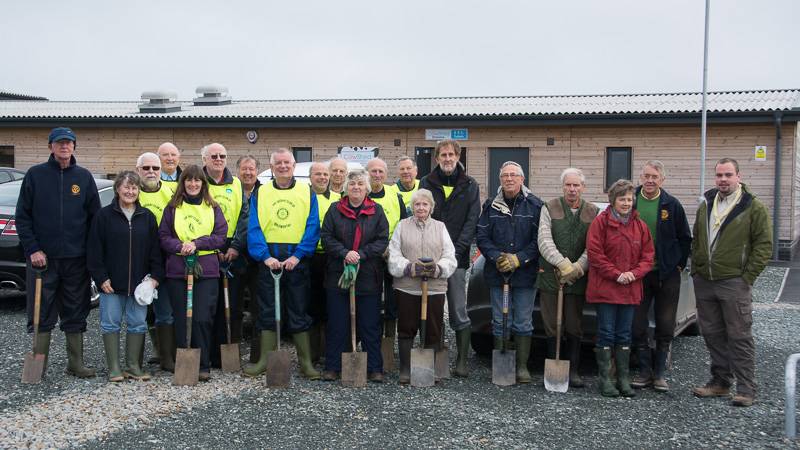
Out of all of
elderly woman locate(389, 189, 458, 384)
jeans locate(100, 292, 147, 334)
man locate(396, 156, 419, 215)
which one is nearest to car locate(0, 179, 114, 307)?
jeans locate(100, 292, 147, 334)

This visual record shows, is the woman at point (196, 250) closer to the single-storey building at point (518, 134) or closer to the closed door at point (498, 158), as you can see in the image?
the single-storey building at point (518, 134)

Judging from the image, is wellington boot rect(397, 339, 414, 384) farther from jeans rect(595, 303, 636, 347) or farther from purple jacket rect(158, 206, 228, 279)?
purple jacket rect(158, 206, 228, 279)

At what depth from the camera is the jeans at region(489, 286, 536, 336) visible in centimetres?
585

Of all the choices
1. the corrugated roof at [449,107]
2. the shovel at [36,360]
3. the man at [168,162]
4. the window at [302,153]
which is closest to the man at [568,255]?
the man at [168,162]

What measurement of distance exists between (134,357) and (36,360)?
2.40 feet

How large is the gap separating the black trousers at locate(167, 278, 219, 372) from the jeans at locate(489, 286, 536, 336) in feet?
7.69

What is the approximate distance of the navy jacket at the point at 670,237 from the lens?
5.59 m

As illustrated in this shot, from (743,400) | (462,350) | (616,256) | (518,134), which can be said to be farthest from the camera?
(518,134)

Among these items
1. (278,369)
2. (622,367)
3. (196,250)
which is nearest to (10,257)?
(196,250)

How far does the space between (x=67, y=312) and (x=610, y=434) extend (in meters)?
4.29

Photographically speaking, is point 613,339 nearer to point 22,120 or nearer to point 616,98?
point 616,98

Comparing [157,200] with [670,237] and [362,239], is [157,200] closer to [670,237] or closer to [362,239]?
[362,239]

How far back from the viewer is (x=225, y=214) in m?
6.09

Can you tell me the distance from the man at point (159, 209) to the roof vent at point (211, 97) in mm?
19034
